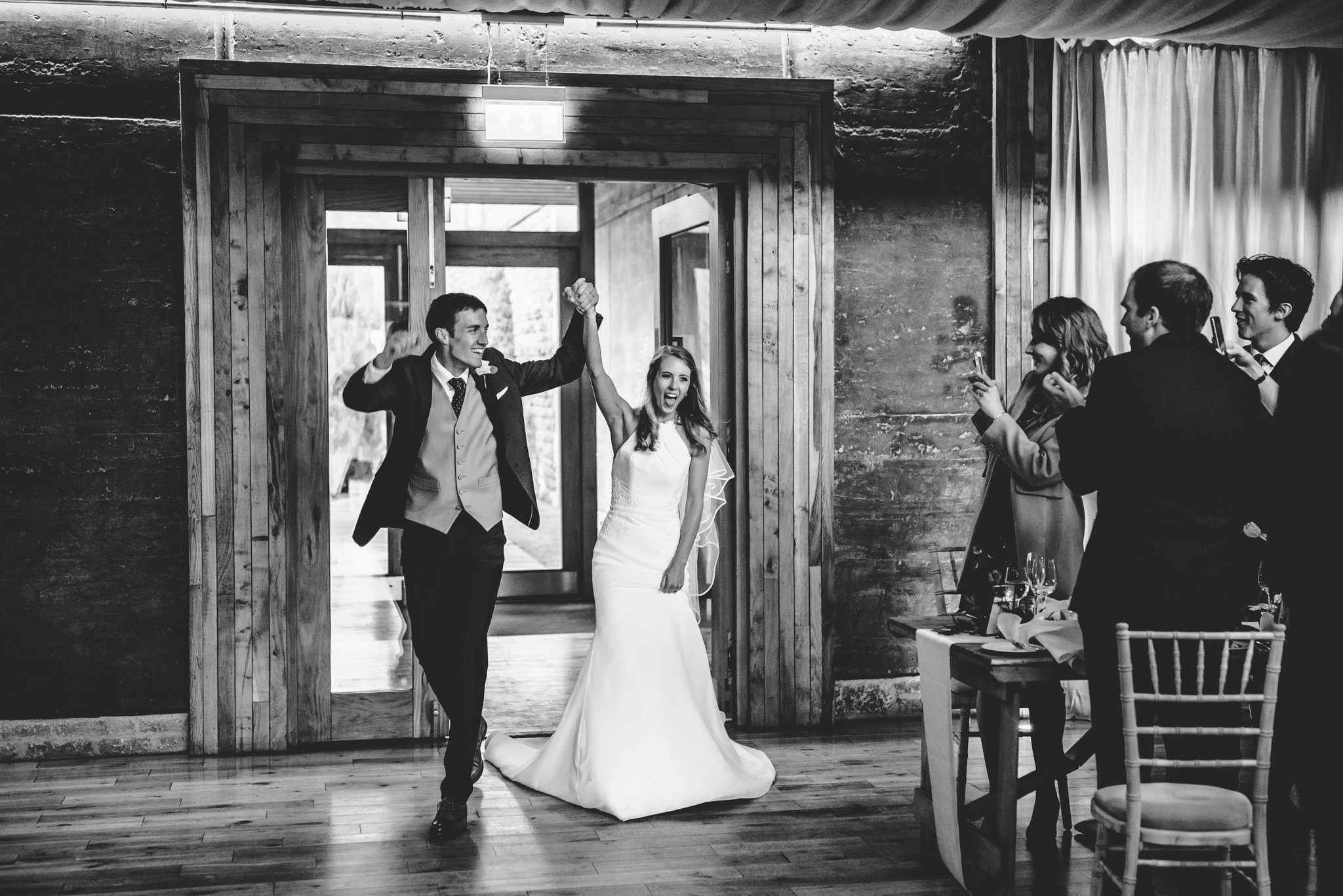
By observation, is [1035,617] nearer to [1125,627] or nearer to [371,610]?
[1125,627]

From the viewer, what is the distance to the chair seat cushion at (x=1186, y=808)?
9.55ft

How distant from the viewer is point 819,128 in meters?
5.97

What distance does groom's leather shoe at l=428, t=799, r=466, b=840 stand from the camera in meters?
4.31

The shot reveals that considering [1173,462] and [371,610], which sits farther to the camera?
[371,610]

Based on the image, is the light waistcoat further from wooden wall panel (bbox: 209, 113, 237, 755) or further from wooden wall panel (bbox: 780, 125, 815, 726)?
wooden wall panel (bbox: 780, 125, 815, 726)

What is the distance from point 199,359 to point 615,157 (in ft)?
6.62

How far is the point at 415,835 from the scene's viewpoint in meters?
4.36

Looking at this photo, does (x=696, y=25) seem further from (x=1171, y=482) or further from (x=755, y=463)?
(x=1171, y=482)

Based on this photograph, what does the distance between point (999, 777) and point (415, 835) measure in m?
1.99

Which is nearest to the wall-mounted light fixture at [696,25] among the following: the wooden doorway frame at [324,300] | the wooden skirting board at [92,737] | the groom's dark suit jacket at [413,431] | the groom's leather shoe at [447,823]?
the wooden doorway frame at [324,300]

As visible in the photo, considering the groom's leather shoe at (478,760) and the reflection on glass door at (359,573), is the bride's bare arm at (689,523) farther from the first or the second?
the reflection on glass door at (359,573)

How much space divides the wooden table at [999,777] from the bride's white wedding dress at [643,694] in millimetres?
978

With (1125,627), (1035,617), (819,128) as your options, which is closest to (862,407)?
(819,128)

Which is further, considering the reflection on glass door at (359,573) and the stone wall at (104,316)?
the reflection on glass door at (359,573)
